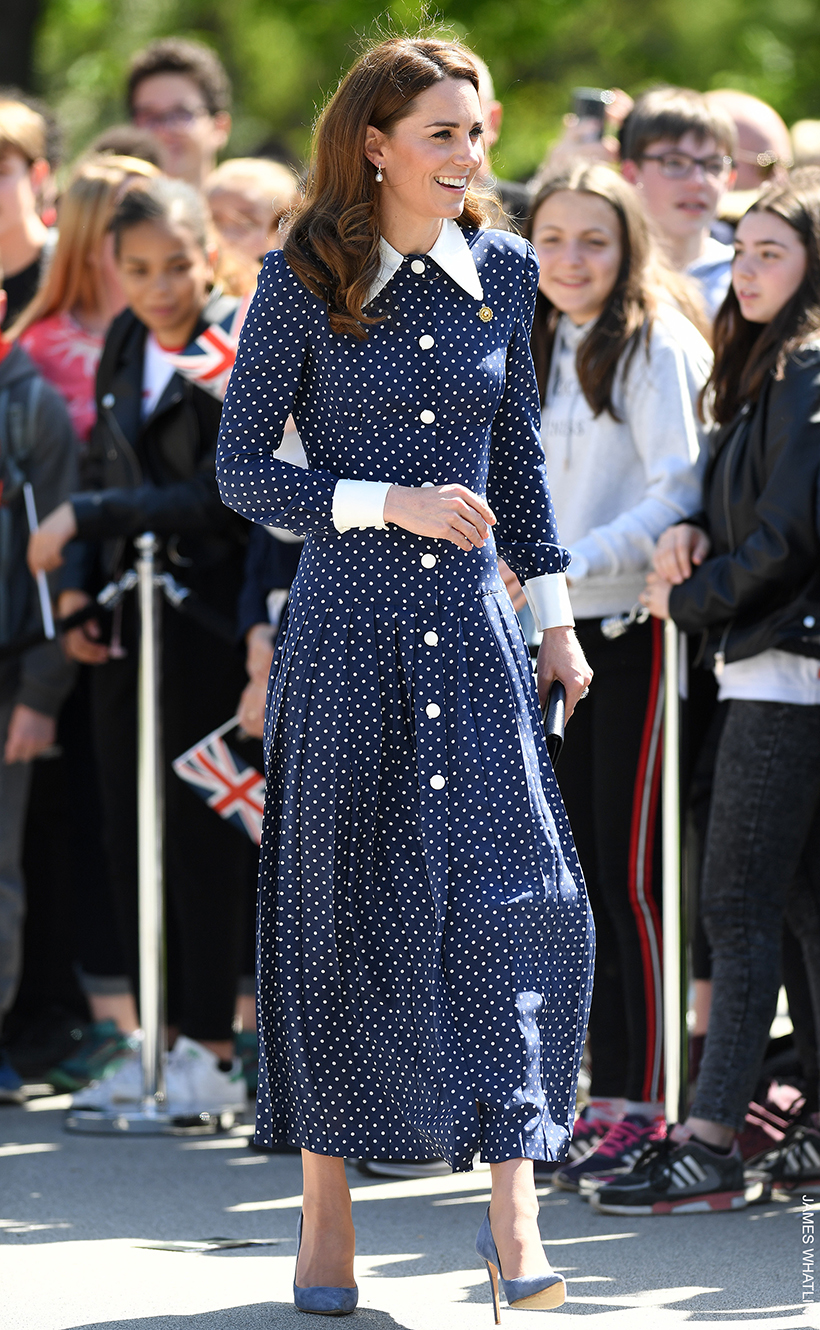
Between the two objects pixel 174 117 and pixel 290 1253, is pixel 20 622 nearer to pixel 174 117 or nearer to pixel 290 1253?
pixel 290 1253

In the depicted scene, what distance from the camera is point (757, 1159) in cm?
471

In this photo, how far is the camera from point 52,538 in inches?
219

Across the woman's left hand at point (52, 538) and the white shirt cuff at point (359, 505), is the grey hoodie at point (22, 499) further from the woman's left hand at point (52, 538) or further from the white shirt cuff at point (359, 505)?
the white shirt cuff at point (359, 505)

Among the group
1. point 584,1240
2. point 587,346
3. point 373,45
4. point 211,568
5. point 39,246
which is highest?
point 39,246

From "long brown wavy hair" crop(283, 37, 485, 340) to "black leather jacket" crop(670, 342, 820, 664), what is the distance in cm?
124

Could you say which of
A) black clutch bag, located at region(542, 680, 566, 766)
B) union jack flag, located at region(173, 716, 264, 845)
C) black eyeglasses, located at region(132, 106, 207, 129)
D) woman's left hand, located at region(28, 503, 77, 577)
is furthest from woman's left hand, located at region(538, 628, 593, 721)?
black eyeglasses, located at region(132, 106, 207, 129)

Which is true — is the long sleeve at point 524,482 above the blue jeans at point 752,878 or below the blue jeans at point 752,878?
above

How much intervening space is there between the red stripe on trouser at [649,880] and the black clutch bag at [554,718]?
1.08 m

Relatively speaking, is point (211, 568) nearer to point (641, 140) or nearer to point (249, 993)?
point (249, 993)

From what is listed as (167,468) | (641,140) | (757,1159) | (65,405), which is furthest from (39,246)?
(757,1159)

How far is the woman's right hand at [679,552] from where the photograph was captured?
469 cm

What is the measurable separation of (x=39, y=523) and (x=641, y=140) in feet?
7.03

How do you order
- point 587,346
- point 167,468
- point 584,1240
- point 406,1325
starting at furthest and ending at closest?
point 167,468
point 587,346
point 584,1240
point 406,1325

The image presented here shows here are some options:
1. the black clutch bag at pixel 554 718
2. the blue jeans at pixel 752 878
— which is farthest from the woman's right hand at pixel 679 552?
the black clutch bag at pixel 554 718
